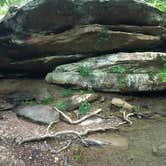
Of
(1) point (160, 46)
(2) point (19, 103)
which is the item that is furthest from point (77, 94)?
(1) point (160, 46)

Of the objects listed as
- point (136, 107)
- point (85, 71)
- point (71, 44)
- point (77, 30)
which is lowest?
point (136, 107)

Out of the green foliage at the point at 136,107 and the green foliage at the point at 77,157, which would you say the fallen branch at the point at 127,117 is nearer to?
the green foliage at the point at 136,107

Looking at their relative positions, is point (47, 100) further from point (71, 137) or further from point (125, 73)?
point (125, 73)

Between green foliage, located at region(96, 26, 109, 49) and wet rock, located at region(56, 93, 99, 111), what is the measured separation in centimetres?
244

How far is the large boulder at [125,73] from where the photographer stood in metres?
15.1

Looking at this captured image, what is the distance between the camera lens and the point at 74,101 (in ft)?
47.5

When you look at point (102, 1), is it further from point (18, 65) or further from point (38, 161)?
point (38, 161)

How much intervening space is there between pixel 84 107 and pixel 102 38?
345 cm

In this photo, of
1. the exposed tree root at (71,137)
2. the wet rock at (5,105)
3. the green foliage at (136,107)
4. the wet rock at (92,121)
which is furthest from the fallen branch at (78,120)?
the wet rock at (5,105)

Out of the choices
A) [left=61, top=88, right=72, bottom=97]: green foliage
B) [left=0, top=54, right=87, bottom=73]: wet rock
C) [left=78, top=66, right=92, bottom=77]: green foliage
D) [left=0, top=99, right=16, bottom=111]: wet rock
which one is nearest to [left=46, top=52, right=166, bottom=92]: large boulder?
[left=78, top=66, right=92, bottom=77]: green foliage

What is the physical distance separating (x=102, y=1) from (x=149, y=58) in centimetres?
352

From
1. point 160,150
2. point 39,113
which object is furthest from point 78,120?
point 160,150

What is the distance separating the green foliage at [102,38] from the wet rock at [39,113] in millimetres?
3949

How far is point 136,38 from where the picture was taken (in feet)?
49.4
